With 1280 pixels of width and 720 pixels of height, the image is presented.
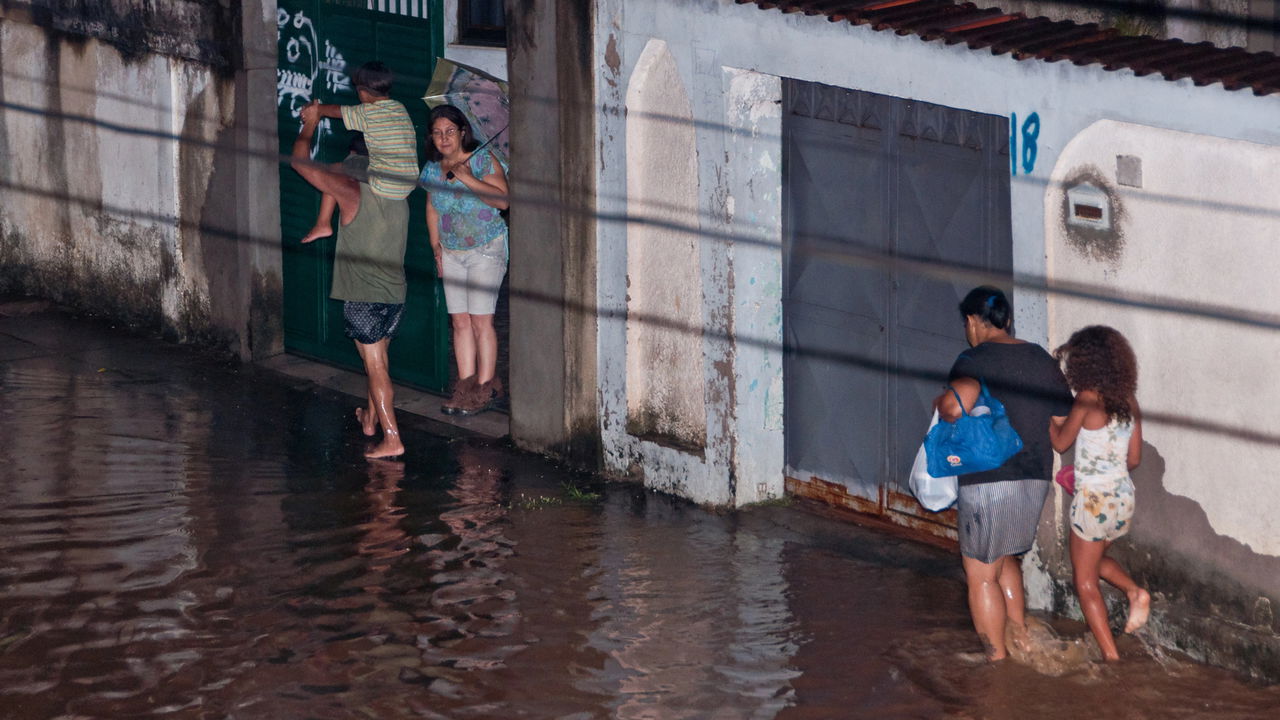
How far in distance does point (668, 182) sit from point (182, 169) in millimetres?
4638

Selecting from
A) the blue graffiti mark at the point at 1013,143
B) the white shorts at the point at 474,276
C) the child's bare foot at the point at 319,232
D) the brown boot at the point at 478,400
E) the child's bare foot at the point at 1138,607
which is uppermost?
the blue graffiti mark at the point at 1013,143

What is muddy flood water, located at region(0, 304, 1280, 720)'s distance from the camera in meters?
6.87

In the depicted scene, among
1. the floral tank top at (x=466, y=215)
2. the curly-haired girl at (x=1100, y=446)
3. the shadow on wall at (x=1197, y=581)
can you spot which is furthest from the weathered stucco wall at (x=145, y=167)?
the shadow on wall at (x=1197, y=581)

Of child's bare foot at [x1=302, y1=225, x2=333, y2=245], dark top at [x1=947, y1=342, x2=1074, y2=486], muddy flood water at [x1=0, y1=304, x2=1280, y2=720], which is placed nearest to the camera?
muddy flood water at [x1=0, y1=304, x2=1280, y2=720]

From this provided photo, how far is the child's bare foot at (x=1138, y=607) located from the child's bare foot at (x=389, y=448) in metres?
4.69

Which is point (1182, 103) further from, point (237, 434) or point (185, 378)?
point (185, 378)

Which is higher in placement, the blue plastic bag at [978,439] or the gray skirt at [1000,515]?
the blue plastic bag at [978,439]

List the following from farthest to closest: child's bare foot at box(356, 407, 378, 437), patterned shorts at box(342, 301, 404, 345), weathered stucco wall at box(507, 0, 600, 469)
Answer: child's bare foot at box(356, 407, 378, 437) → patterned shorts at box(342, 301, 404, 345) → weathered stucco wall at box(507, 0, 600, 469)

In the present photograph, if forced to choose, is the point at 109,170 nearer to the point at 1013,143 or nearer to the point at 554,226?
the point at 554,226

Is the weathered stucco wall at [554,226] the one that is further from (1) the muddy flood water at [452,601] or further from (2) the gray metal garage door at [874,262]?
(2) the gray metal garage door at [874,262]

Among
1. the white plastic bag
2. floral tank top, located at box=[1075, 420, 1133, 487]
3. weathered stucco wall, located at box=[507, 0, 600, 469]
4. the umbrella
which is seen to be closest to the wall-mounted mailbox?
floral tank top, located at box=[1075, 420, 1133, 487]

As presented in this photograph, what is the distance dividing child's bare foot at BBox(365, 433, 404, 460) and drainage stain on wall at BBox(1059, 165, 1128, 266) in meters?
4.43

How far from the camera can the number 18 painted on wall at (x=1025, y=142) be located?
24.5 ft

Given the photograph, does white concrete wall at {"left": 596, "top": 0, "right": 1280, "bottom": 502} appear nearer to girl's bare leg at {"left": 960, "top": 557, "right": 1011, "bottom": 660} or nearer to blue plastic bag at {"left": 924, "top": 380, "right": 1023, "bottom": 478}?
blue plastic bag at {"left": 924, "top": 380, "right": 1023, "bottom": 478}
